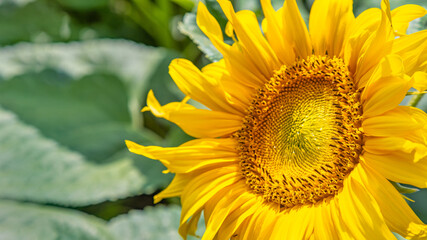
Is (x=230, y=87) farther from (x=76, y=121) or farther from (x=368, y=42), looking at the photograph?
(x=76, y=121)

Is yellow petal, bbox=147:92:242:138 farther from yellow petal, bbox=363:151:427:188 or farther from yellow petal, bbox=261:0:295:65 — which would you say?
yellow petal, bbox=363:151:427:188

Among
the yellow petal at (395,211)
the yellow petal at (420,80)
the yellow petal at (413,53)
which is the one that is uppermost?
the yellow petal at (413,53)

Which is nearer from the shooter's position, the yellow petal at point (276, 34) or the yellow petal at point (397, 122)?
the yellow petal at point (397, 122)

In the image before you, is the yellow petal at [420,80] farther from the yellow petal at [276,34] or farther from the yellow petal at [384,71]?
the yellow petal at [276,34]

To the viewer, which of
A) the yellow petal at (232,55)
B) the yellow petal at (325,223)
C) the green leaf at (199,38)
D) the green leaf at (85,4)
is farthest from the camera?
the green leaf at (85,4)

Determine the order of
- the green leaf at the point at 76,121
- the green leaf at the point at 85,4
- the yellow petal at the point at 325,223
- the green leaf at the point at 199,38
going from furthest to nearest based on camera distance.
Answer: the green leaf at the point at 85,4 < the green leaf at the point at 76,121 < the green leaf at the point at 199,38 < the yellow petal at the point at 325,223

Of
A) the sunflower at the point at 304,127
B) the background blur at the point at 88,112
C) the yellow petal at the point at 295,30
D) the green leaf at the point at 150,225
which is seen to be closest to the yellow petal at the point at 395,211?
the sunflower at the point at 304,127
